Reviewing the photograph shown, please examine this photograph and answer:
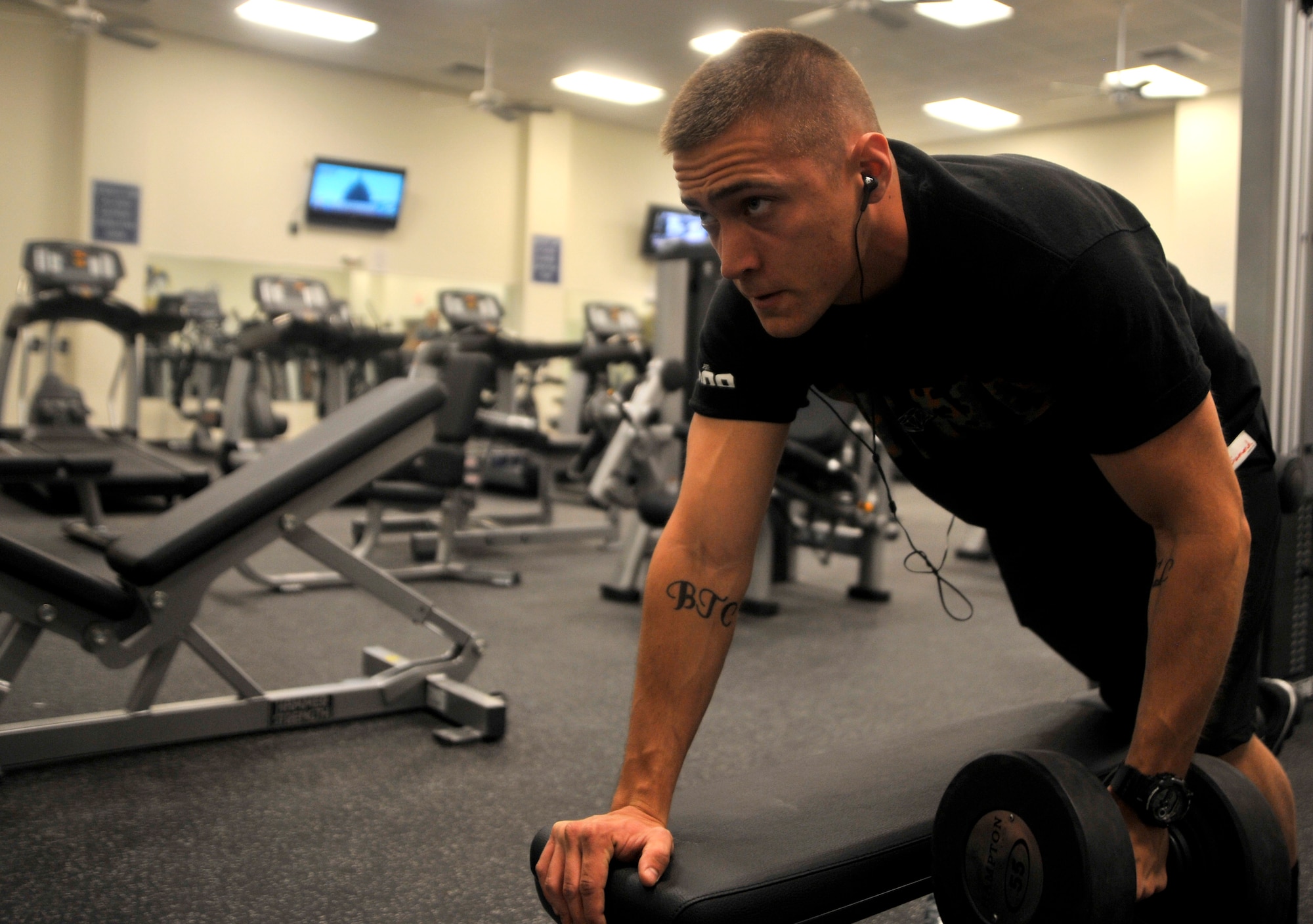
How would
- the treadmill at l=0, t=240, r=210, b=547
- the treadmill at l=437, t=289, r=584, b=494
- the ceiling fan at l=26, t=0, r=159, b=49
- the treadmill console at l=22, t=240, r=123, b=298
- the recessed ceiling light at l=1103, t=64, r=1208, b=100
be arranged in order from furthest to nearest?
1. the recessed ceiling light at l=1103, t=64, r=1208, b=100
2. the ceiling fan at l=26, t=0, r=159, b=49
3. the treadmill console at l=22, t=240, r=123, b=298
4. the treadmill at l=437, t=289, r=584, b=494
5. the treadmill at l=0, t=240, r=210, b=547

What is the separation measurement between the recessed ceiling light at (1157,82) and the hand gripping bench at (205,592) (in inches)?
250

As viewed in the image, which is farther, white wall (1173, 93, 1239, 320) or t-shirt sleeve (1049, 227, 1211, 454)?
white wall (1173, 93, 1239, 320)

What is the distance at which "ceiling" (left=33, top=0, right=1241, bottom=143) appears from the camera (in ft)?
21.4

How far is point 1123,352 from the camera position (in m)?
0.91

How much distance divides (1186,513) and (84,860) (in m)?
1.53

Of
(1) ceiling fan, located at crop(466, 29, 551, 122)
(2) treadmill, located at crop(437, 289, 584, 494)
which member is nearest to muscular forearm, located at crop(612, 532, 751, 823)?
(2) treadmill, located at crop(437, 289, 584, 494)

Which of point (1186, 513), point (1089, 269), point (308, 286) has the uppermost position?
point (308, 286)

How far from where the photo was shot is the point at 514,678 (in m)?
2.64

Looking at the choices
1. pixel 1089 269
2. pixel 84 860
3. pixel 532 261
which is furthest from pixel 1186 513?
pixel 532 261

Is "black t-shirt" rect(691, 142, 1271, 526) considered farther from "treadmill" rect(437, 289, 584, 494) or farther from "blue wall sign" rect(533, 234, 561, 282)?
"blue wall sign" rect(533, 234, 561, 282)

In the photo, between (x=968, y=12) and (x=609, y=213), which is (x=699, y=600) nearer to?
(x=968, y=12)

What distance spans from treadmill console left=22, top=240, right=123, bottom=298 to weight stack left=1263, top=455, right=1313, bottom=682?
5.29 meters

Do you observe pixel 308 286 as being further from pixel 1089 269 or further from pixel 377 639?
pixel 1089 269

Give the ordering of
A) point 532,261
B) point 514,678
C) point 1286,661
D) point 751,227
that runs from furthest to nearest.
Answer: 1. point 532,261
2. point 514,678
3. point 1286,661
4. point 751,227
